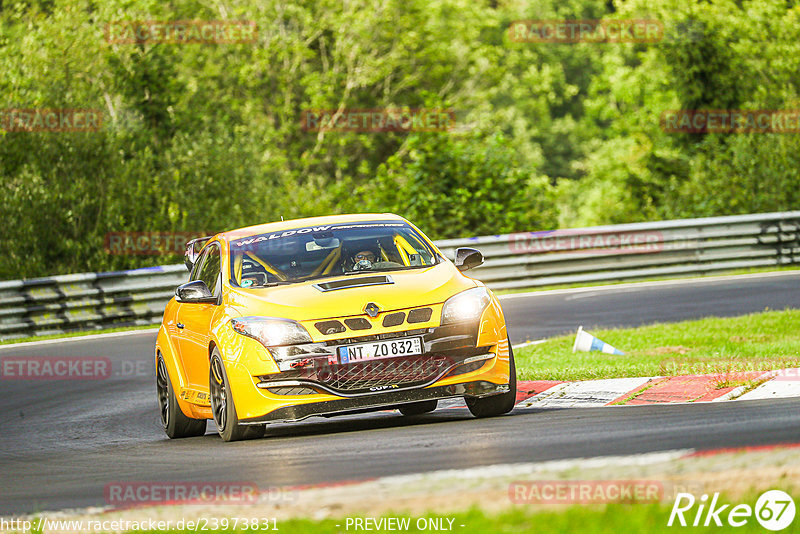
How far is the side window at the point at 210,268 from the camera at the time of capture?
9.91 meters

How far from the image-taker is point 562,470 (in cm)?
571

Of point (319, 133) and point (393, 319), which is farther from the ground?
point (393, 319)

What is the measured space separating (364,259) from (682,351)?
14.8ft

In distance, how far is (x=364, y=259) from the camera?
9.76 m

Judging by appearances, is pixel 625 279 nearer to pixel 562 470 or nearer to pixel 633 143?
pixel 562 470

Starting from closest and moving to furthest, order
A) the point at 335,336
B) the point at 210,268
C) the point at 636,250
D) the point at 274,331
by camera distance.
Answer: the point at 335,336 → the point at 274,331 → the point at 210,268 → the point at 636,250

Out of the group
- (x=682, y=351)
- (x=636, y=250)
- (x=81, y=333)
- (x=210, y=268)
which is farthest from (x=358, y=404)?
(x=636, y=250)

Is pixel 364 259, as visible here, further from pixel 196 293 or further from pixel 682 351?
pixel 682 351

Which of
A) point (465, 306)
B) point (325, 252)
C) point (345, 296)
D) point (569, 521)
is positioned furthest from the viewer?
point (325, 252)

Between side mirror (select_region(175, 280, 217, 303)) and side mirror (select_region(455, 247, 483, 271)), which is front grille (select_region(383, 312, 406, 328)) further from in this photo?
side mirror (select_region(175, 280, 217, 303))

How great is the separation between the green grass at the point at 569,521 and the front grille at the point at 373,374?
11.1 ft

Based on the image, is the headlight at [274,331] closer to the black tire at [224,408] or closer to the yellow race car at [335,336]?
the yellow race car at [335,336]

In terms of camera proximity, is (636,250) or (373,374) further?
(636,250)

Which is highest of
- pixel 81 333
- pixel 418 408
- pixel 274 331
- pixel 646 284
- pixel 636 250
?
pixel 274 331
